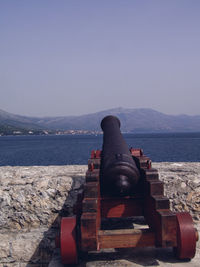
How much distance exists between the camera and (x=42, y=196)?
4.43m

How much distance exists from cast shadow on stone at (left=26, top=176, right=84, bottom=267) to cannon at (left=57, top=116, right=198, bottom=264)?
2.25ft

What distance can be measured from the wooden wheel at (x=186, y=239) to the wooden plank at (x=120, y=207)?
25.8 inches

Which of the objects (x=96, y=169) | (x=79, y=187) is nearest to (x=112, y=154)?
(x=96, y=169)

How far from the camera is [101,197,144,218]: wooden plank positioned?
3.84 metres

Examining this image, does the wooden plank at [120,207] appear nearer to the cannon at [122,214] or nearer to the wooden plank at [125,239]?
the cannon at [122,214]

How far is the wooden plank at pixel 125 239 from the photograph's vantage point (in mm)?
3154

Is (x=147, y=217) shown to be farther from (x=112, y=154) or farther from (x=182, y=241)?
(x=112, y=154)

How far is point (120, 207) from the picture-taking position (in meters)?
3.86

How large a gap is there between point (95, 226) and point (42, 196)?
155cm

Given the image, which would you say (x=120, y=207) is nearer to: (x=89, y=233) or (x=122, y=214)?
(x=122, y=214)

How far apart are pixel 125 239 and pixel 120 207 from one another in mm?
719

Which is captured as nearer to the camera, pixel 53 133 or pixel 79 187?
pixel 79 187

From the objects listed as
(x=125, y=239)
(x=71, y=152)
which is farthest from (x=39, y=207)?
(x=71, y=152)

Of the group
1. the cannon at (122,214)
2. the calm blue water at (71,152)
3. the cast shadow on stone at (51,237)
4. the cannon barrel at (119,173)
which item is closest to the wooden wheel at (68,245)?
the cannon at (122,214)
